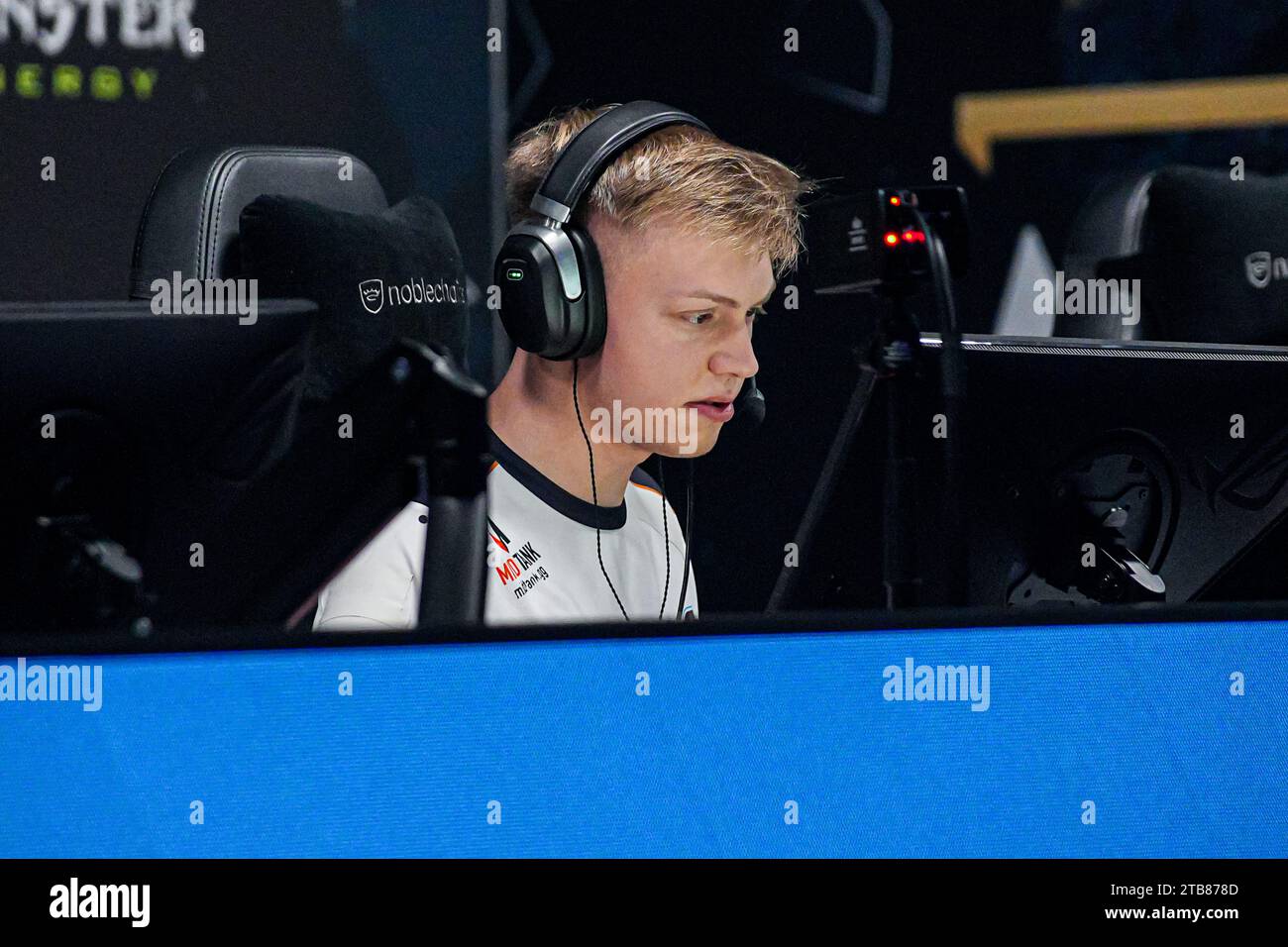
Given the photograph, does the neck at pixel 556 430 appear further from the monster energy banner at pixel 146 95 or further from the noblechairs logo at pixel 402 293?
the monster energy banner at pixel 146 95

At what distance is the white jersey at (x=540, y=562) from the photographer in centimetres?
101

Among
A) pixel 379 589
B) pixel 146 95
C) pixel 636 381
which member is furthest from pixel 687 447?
pixel 146 95

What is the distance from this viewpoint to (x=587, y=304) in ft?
3.59

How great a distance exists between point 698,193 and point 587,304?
0.13 metres

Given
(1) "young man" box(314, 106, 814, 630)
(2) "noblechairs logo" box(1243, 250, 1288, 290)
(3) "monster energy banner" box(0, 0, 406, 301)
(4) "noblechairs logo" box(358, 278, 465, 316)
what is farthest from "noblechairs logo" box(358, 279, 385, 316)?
(2) "noblechairs logo" box(1243, 250, 1288, 290)

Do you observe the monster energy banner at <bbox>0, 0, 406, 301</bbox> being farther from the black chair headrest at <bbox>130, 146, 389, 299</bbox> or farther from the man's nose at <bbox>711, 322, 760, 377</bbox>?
the man's nose at <bbox>711, 322, 760, 377</bbox>

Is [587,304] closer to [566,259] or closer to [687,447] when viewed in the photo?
[566,259]

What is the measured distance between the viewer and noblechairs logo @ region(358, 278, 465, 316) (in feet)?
3.22

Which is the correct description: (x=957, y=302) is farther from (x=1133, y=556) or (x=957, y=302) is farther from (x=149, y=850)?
(x=149, y=850)

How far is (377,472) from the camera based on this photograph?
0.95m

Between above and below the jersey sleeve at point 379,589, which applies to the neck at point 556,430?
above

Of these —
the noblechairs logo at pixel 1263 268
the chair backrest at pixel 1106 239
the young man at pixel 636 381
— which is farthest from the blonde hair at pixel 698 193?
the noblechairs logo at pixel 1263 268

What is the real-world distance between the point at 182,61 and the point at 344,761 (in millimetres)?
634

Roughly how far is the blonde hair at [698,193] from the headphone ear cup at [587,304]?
2cm
